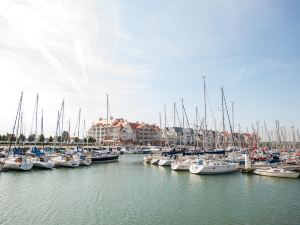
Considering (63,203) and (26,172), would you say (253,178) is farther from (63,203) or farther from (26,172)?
(26,172)

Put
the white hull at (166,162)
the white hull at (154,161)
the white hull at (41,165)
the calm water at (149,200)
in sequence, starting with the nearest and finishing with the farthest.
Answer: the calm water at (149,200)
the white hull at (41,165)
the white hull at (166,162)
the white hull at (154,161)

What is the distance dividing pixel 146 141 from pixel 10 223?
15858cm

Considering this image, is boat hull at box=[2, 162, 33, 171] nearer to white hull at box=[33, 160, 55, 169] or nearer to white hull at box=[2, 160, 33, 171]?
white hull at box=[2, 160, 33, 171]

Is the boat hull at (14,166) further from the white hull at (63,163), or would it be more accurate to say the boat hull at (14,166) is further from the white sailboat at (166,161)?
the white sailboat at (166,161)

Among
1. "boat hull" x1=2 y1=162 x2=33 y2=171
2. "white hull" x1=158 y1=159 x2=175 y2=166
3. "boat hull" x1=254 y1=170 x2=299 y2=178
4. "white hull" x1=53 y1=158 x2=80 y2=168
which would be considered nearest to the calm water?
"boat hull" x1=254 y1=170 x2=299 y2=178

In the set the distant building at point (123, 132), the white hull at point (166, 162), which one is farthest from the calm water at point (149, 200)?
the distant building at point (123, 132)

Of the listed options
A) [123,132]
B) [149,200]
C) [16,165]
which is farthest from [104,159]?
[123,132]

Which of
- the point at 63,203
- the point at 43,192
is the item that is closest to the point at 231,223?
the point at 63,203

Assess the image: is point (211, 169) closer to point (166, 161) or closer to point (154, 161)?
point (166, 161)

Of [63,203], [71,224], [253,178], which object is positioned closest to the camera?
[71,224]

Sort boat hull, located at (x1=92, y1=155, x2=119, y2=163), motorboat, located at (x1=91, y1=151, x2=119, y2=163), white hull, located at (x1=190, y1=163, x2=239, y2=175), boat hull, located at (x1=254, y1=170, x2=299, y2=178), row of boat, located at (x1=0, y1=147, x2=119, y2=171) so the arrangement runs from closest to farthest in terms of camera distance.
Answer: boat hull, located at (x1=254, y1=170, x2=299, y2=178), white hull, located at (x1=190, y1=163, x2=239, y2=175), row of boat, located at (x1=0, y1=147, x2=119, y2=171), boat hull, located at (x1=92, y1=155, x2=119, y2=163), motorboat, located at (x1=91, y1=151, x2=119, y2=163)

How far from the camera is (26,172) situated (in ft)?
158

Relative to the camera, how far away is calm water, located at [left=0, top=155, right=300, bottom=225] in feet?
73.9

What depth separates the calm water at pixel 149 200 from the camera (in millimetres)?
22531
